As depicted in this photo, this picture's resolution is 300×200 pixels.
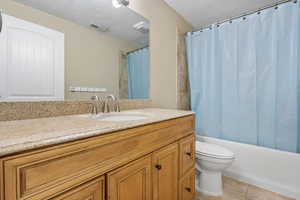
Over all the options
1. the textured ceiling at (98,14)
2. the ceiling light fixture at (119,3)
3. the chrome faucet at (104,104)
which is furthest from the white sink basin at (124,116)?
the ceiling light fixture at (119,3)

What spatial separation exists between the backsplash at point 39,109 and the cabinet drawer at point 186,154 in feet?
2.45

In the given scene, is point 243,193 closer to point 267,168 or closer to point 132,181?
point 267,168

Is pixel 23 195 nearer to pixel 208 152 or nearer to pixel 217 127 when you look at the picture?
pixel 208 152

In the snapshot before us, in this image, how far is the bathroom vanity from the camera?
371 mm

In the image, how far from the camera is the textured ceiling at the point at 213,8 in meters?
1.64

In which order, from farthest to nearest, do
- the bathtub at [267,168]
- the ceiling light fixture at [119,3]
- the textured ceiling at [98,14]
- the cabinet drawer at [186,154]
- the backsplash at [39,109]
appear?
the bathtub at [267,168]
the ceiling light fixture at [119,3]
the cabinet drawer at [186,154]
the textured ceiling at [98,14]
the backsplash at [39,109]

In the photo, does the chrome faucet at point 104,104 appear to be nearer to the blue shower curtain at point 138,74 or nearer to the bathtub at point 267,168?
the blue shower curtain at point 138,74

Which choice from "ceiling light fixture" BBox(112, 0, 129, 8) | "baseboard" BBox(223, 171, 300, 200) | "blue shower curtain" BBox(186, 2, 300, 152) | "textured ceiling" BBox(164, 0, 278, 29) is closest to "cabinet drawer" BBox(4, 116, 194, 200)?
"ceiling light fixture" BBox(112, 0, 129, 8)

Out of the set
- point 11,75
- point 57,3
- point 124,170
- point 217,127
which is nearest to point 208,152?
→ point 217,127

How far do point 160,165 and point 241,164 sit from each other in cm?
131

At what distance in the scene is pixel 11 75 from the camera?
28.5 inches

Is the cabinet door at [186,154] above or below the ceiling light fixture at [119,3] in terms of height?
below

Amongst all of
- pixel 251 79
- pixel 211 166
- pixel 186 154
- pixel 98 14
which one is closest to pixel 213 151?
pixel 211 166

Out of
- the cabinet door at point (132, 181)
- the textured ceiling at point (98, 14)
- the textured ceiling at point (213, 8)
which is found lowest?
the cabinet door at point (132, 181)
